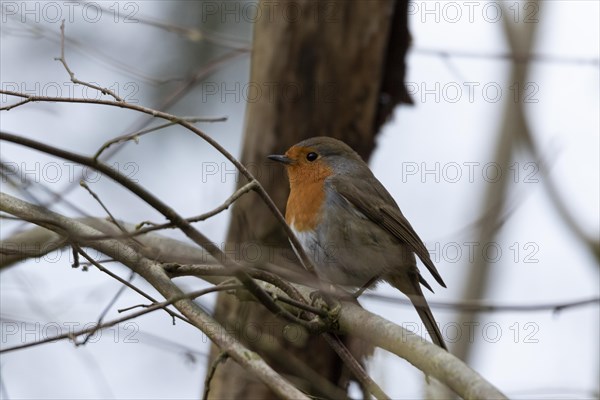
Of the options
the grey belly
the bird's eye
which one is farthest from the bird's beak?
the grey belly

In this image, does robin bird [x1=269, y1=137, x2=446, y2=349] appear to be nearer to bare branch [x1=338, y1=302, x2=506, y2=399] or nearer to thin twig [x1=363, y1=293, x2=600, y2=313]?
bare branch [x1=338, y1=302, x2=506, y2=399]

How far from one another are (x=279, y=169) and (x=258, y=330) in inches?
45.2

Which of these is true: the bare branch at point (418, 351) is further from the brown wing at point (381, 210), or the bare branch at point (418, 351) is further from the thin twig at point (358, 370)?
the brown wing at point (381, 210)

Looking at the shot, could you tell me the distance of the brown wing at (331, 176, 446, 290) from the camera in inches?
174

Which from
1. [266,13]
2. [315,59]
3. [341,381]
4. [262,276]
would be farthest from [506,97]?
[262,276]

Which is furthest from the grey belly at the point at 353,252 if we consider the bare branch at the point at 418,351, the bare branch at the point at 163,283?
the bare branch at the point at 163,283

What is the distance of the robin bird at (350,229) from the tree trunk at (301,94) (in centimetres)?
87

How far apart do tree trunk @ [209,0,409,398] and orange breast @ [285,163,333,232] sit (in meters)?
0.85

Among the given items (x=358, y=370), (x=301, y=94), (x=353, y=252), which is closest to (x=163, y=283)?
(x=358, y=370)

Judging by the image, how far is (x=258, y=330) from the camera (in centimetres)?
521

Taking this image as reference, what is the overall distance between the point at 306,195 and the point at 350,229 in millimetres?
310

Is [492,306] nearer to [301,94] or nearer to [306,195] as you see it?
[306,195]

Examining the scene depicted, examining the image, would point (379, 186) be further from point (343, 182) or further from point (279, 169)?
point (279, 169)

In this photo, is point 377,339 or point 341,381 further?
point 341,381
